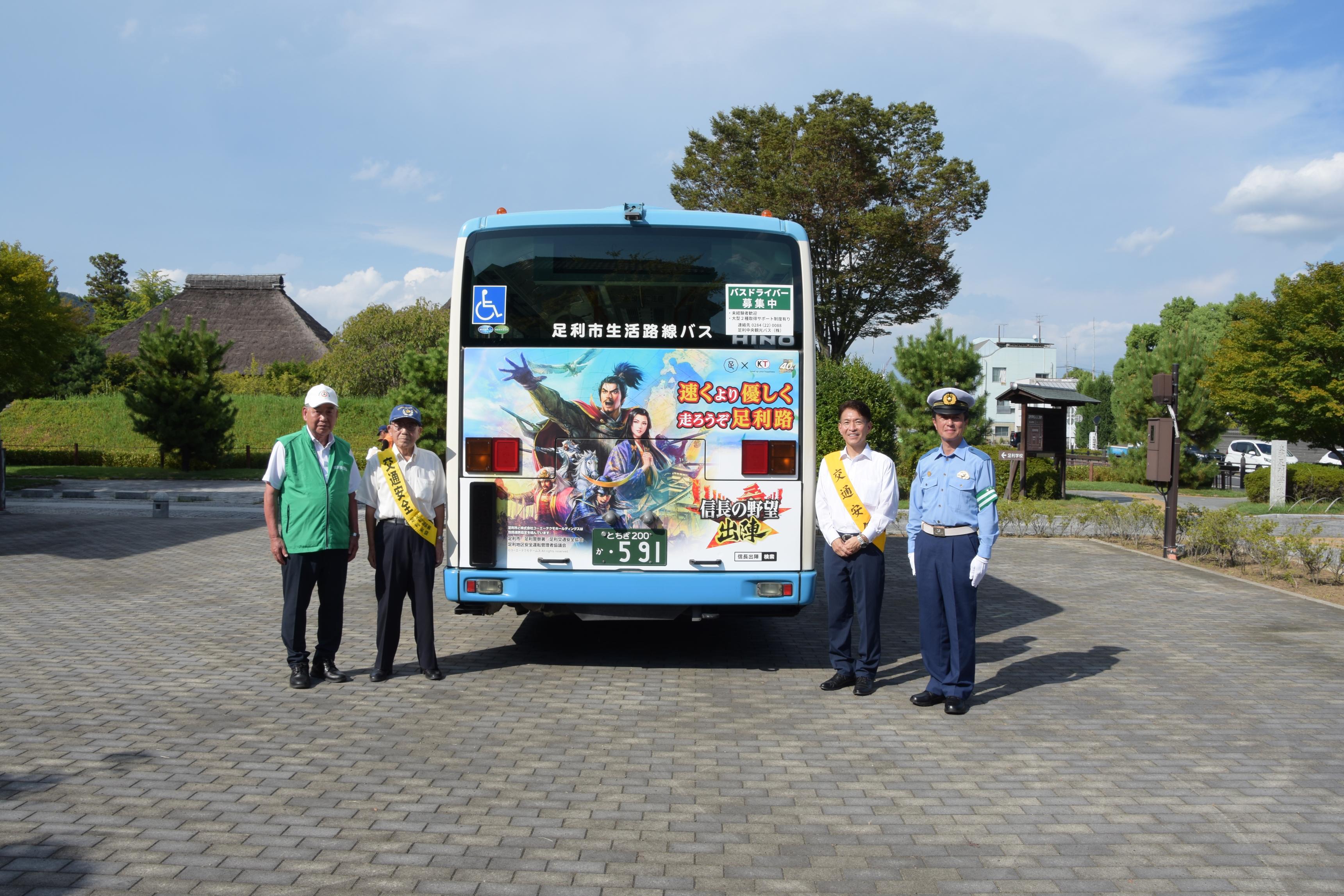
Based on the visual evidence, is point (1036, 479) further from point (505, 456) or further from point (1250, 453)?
point (1250, 453)

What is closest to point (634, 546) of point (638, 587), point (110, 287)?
point (638, 587)

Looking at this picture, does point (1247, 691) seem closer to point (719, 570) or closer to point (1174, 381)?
point (719, 570)

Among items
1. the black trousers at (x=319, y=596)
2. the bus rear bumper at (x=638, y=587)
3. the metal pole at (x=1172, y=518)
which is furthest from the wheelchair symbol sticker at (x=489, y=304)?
the metal pole at (x=1172, y=518)

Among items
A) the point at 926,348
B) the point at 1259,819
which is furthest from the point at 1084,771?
the point at 926,348

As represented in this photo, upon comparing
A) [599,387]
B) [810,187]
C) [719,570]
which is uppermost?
[810,187]

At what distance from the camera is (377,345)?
1623 inches

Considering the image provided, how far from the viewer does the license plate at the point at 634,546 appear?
22.3ft

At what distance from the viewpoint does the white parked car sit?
130ft

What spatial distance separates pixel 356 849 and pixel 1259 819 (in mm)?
3889

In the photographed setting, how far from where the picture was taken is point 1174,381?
566 inches

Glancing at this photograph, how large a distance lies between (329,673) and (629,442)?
2657 mm

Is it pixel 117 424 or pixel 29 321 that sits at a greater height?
pixel 29 321

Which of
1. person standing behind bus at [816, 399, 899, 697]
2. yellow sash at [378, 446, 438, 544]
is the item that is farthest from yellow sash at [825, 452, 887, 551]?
yellow sash at [378, 446, 438, 544]

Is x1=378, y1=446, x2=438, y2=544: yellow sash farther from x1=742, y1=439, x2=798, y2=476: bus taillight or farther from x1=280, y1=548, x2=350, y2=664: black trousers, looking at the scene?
x1=742, y1=439, x2=798, y2=476: bus taillight
